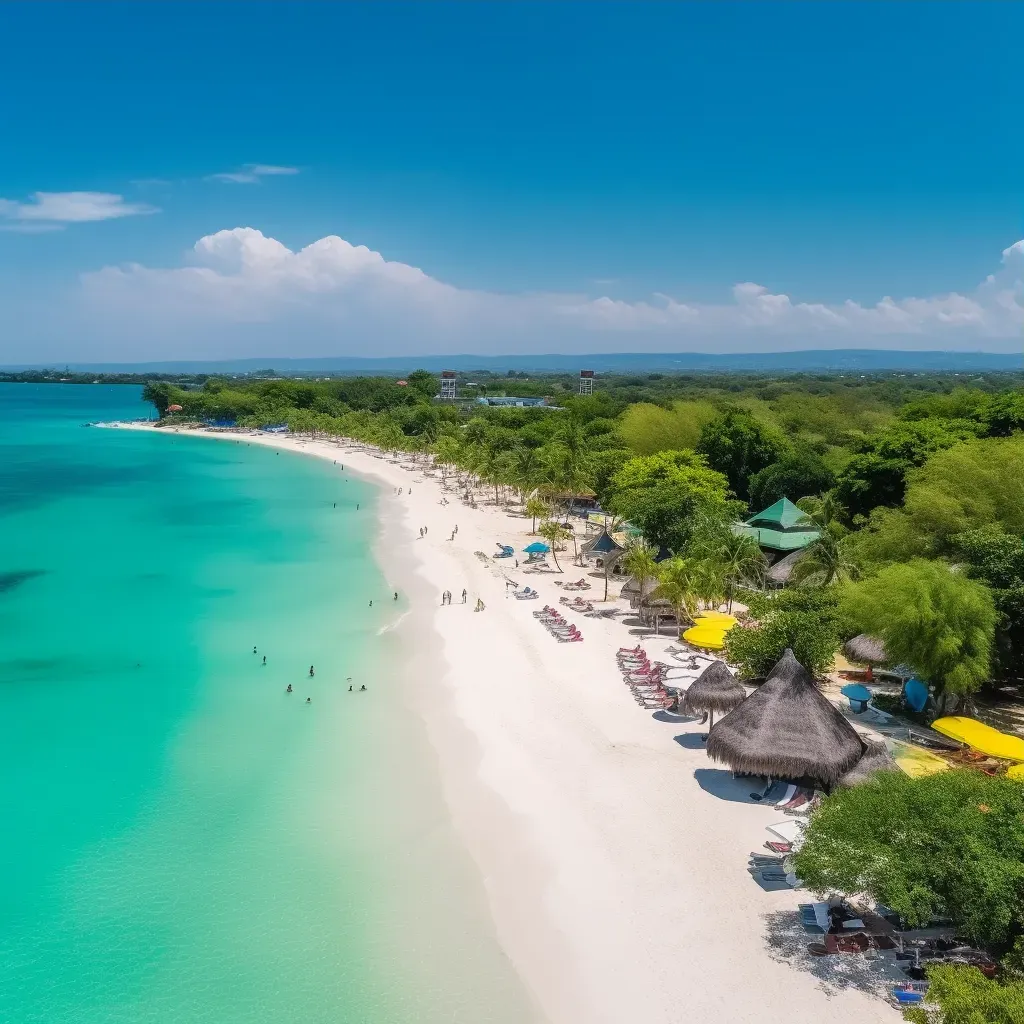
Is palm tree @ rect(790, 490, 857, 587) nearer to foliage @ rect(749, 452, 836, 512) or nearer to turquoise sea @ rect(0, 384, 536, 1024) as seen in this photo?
foliage @ rect(749, 452, 836, 512)

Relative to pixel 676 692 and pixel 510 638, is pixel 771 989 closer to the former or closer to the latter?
pixel 676 692

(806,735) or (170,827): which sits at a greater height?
(806,735)

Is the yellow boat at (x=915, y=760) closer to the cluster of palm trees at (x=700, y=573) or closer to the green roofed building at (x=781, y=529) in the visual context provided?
the cluster of palm trees at (x=700, y=573)

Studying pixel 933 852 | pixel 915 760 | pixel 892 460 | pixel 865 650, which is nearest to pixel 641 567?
pixel 865 650

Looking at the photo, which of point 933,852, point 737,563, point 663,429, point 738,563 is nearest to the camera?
point 933,852

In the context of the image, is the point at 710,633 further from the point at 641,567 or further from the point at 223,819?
the point at 223,819

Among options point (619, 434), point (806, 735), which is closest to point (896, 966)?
point (806, 735)

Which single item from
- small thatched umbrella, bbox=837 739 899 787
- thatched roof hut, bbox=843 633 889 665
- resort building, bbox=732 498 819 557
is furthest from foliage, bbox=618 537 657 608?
small thatched umbrella, bbox=837 739 899 787
